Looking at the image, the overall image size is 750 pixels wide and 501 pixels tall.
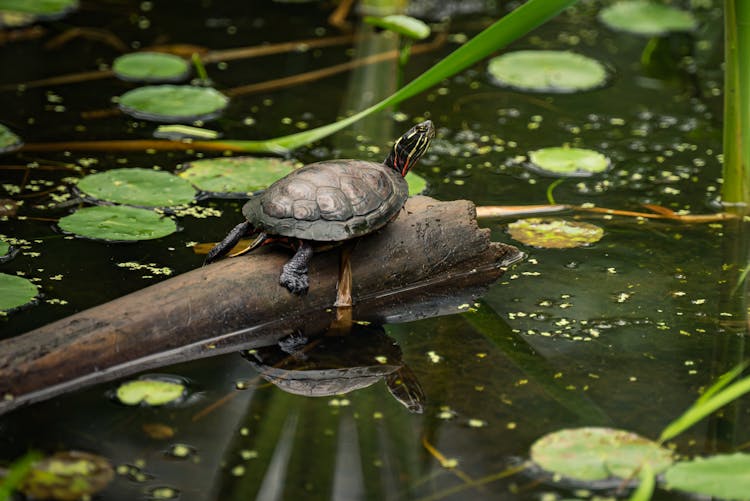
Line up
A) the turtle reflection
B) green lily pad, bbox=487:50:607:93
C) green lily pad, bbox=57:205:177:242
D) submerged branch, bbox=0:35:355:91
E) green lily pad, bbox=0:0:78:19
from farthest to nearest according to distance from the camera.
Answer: green lily pad, bbox=0:0:78:19
green lily pad, bbox=487:50:607:93
submerged branch, bbox=0:35:355:91
green lily pad, bbox=57:205:177:242
the turtle reflection

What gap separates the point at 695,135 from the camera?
200 inches

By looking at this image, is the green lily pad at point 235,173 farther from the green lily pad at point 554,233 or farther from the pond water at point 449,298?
the green lily pad at point 554,233

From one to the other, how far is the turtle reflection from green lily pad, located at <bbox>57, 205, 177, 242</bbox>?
889 mm

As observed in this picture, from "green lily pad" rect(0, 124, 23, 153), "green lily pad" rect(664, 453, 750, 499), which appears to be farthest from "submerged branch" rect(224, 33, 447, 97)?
"green lily pad" rect(664, 453, 750, 499)

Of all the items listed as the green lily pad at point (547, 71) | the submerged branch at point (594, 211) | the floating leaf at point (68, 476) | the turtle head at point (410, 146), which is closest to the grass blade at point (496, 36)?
the turtle head at point (410, 146)

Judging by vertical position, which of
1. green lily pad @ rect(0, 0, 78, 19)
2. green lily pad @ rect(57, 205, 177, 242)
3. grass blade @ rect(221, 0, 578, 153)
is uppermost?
grass blade @ rect(221, 0, 578, 153)

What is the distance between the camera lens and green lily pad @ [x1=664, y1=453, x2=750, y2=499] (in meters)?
2.30

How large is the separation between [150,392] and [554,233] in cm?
184

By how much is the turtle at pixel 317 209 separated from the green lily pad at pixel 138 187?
2.31ft

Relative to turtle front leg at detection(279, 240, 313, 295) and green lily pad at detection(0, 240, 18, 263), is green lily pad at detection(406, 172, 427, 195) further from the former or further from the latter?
green lily pad at detection(0, 240, 18, 263)

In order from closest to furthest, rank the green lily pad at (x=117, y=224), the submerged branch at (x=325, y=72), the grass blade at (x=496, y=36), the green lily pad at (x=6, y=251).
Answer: the grass blade at (x=496, y=36), the green lily pad at (x=6, y=251), the green lily pad at (x=117, y=224), the submerged branch at (x=325, y=72)

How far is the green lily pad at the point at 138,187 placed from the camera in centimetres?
399

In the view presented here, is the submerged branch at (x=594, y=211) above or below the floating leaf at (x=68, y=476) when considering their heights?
below

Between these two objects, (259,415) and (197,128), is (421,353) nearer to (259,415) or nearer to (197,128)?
(259,415)
